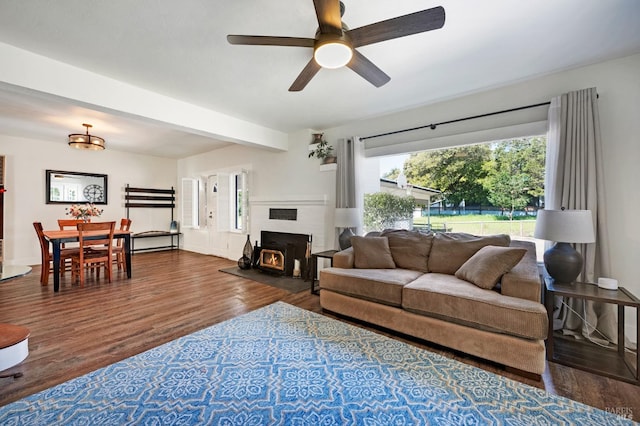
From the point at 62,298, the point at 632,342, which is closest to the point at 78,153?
the point at 62,298

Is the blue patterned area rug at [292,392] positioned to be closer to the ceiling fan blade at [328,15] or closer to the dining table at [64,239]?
the ceiling fan blade at [328,15]

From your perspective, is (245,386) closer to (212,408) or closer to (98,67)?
(212,408)

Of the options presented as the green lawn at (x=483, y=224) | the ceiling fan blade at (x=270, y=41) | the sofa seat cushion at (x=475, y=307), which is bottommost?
the sofa seat cushion at (x=475, y=307)

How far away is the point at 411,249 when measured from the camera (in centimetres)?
312

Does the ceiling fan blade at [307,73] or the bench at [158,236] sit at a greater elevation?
the ceiling fan blade at [307,73]

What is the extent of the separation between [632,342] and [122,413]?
3908mm

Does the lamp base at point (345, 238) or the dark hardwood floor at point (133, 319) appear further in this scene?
the lamp base at point (345, 238)

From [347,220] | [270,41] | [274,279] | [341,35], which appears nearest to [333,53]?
[341,35]

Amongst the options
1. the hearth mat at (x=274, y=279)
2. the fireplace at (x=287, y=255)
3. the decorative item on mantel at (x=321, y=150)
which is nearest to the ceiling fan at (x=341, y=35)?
the decorative item on mantel at (x=321, y=150)

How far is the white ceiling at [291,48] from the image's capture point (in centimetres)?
183

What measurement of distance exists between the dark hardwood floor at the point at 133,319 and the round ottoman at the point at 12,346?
13cm

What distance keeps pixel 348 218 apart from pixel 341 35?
7.57 feet

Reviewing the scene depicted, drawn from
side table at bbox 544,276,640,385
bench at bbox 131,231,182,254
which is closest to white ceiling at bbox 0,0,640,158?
side table at bbox 544,276,640,385

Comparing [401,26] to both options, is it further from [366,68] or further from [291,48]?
[291,48]
